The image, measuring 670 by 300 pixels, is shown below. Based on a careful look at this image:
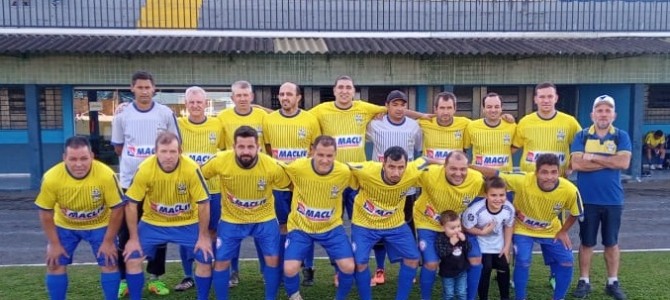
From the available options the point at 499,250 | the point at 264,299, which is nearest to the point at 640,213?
the point at 499,250

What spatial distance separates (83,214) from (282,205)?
5.92 feet

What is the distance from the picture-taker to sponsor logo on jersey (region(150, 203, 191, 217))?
511 cm

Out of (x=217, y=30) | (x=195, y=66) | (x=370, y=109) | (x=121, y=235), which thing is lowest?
(x=121, y=235)

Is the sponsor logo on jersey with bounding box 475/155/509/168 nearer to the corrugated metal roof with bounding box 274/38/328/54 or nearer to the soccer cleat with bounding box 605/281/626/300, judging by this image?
the soccer cleat with bounding box 605/281/626/300

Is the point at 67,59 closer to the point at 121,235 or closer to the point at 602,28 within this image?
the point at 121,235

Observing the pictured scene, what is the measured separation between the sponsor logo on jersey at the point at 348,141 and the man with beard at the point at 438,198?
0.97 m

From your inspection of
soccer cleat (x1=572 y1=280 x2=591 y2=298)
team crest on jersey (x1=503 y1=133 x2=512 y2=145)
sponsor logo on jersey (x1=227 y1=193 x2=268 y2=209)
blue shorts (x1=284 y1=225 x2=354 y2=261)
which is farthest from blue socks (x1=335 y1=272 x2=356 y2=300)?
soccer cleat (x1=572 y1=280 x2=591 y2=298)

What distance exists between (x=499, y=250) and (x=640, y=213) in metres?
6.61

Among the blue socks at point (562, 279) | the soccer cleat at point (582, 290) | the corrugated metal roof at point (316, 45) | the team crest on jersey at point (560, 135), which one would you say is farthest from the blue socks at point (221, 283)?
the corrugated metal roof at point (316, 45)

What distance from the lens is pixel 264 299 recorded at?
5.61 m

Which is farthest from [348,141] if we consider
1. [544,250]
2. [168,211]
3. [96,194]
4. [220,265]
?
[96,194]

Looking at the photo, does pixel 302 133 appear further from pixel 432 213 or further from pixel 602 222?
pixel 602 222

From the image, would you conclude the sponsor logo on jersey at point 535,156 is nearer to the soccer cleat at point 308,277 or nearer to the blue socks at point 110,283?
the soccer cleat at point 308,277

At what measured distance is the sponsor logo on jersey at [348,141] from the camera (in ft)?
19.9
